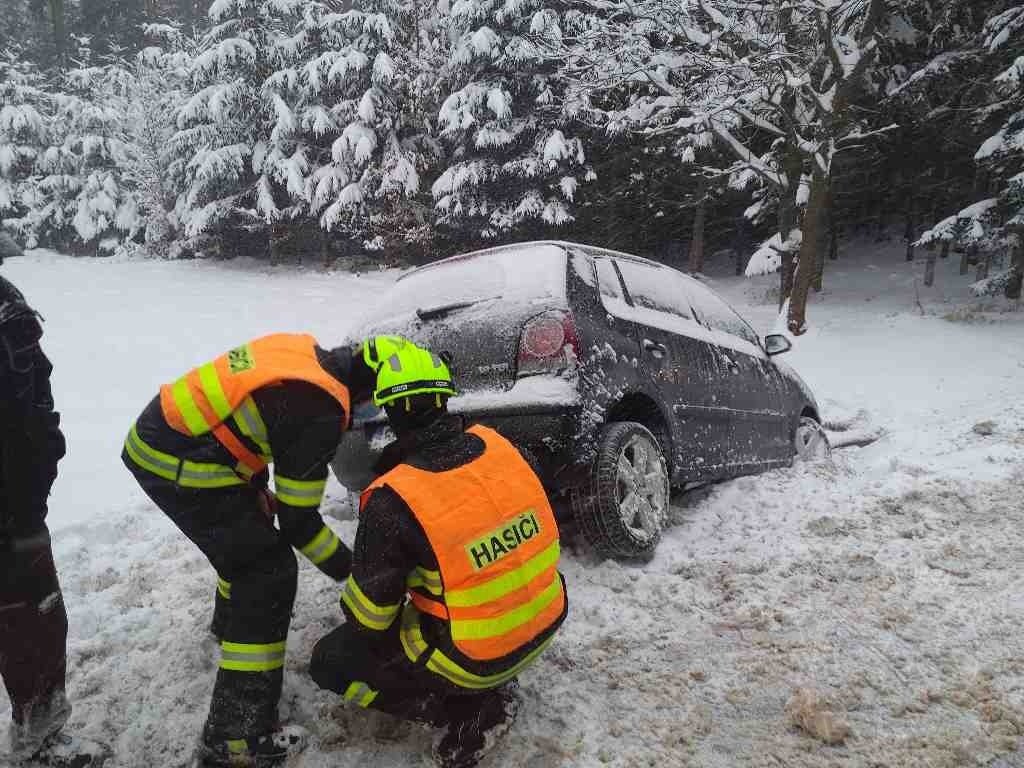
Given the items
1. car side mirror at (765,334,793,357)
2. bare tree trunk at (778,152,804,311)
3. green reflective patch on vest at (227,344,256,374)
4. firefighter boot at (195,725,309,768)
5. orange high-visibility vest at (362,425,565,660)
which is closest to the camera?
orange high-visibility vest at (362,425,565,660)

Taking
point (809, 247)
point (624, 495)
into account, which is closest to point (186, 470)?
point (624, 495)

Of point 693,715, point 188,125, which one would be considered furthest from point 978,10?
point 188,125

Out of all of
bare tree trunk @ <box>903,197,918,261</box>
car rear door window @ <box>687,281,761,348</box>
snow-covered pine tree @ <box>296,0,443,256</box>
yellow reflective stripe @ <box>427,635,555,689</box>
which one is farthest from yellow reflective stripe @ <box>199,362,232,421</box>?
bare tree trunk @ <box>903,197,918,261</box>

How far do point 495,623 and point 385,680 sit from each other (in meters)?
0.43

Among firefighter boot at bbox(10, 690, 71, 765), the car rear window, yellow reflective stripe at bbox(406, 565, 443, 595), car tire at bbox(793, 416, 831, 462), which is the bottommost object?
car tire at bbox(793, 416, 831, 462)

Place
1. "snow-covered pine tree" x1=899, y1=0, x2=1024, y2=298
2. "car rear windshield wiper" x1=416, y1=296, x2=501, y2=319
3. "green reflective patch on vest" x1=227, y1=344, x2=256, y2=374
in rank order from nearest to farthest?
"green reflective patch on vest" x1=227, y1=344, x2=256, y2=374
"car rear windshield wiper" x1=416, y1=296, x2=501, y2=319
"snow-covered pine tree" x1=899, y1=0, x2=1024, y2=298

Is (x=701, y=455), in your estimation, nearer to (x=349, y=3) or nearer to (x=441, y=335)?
(x=441, y=335)

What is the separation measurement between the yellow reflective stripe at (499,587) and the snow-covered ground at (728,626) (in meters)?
0.57

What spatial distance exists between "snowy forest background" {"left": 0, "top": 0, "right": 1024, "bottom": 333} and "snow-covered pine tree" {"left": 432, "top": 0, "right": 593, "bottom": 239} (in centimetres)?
6

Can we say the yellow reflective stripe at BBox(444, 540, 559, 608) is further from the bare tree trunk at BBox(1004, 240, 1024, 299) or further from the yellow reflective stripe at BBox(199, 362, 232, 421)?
the bare tree trunk at BBox(1004, 240, 1024, 299)

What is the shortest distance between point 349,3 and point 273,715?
2079 centimetres

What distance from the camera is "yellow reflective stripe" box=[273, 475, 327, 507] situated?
2141 millimetres

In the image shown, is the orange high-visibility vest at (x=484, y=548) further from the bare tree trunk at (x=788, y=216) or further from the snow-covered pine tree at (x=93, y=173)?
the snow-covered pine tree at (x=93, y=173)

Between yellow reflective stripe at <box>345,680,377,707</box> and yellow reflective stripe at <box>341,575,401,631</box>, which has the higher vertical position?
yellow reflective stripe at <box>341,575,401,631</box>
